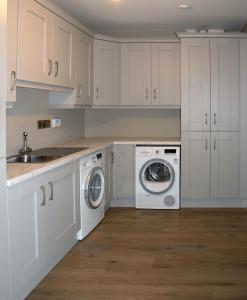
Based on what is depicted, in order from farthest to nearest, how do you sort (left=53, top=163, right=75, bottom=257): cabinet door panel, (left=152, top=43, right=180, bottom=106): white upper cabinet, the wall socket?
1. (left=152, top=43, right=180, bottom=106): white upper cabinet
2. the wall socket
3. (left=53, top=163, right=75, bottom=257): cabinet door panel

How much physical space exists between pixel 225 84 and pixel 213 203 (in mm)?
1505

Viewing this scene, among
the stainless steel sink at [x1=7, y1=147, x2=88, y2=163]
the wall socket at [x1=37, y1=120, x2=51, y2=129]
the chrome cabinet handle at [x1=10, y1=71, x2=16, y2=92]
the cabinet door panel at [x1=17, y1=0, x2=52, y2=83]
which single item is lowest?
the stainless steel sink at [x1=7, y1=147, x2=88, y2=163]

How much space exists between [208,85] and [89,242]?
2585 mm

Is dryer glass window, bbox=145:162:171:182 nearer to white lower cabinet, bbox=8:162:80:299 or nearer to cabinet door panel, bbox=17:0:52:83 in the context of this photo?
white lower cabinet, bbox=8:162:80:299

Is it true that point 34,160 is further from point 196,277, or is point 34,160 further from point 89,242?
point 196,277

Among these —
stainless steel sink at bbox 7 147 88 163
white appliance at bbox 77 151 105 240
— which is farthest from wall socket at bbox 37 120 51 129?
white appliance at bbox 77 151 105 240

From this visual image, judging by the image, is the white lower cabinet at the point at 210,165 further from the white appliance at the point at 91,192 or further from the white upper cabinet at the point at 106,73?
the white appliance at the point at 91,192

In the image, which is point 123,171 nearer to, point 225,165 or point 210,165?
point 210,165

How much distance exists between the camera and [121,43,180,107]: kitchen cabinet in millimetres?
6102

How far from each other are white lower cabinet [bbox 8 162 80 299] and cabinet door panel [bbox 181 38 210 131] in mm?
2166

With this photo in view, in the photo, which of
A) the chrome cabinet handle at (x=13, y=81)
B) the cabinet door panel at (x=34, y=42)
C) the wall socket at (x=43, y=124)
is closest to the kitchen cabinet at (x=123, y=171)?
the wall socket at (x=43, y=124)

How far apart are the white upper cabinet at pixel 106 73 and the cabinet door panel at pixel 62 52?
3.54ft

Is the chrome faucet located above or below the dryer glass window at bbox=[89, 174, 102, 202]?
above

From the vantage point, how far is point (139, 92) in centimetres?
618
